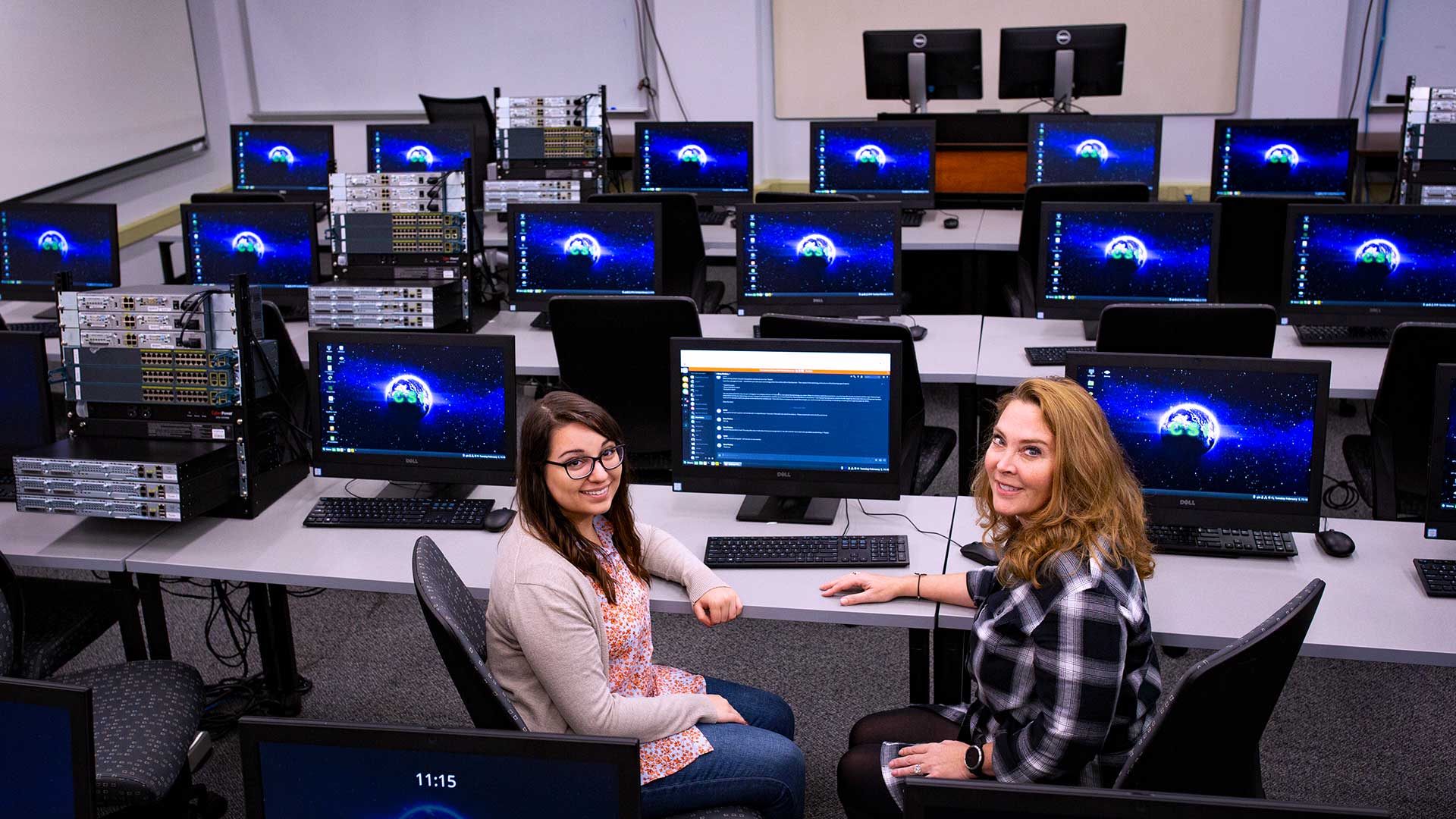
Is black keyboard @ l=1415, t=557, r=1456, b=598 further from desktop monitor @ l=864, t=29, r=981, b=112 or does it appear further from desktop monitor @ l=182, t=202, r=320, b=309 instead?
desktop monitor @ l=864, t=29, r=981, b=112

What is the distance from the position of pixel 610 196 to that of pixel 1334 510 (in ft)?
9.37

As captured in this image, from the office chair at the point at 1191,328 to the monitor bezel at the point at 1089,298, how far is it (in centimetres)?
41

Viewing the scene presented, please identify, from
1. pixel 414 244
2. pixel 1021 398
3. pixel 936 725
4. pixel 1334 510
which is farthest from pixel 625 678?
pixel 1334 510

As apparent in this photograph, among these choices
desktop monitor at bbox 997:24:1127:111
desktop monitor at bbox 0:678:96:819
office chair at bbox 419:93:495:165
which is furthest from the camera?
office chair at bbox 419:93:495:165

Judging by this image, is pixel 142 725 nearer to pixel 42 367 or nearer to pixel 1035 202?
pixel 42 367

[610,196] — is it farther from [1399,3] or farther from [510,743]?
[1399,3]

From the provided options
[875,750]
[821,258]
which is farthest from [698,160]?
[875,750]

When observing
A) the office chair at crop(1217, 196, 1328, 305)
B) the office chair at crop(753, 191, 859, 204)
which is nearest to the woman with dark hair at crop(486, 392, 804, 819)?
the office chair at crop(753, 191, 859, 204)

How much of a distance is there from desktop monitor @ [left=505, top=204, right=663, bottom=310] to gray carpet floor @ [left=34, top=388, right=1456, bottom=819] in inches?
48.8

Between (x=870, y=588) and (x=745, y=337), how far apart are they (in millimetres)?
1572

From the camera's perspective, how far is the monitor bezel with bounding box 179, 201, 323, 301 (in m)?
4.76

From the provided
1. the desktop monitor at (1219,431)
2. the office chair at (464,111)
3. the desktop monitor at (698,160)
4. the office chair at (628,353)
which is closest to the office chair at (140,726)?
the office chair at (628,353)

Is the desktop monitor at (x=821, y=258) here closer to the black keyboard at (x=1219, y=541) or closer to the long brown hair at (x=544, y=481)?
the black keyboard at (x=1219, y=541)

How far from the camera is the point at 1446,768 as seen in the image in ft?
9.70
